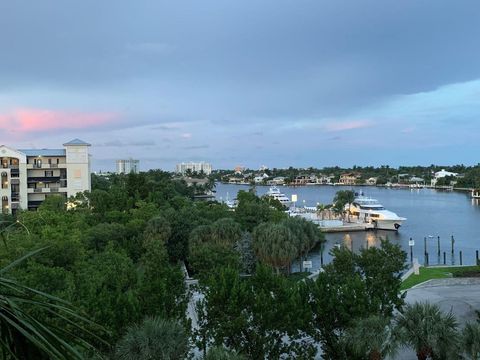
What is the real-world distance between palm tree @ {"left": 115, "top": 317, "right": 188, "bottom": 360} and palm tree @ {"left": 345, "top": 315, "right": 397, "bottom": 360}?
18.1 feet

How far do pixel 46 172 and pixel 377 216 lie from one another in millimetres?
53926

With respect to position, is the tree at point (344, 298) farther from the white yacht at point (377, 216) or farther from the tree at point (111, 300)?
the white yacht at point (377, 216)

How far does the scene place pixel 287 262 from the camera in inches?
1494

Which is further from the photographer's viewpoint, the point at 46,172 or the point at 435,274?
the point at 46,172

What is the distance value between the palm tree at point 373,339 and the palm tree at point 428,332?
0.43 m

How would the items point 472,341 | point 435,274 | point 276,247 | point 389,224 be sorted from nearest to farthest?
point 472,341 → point 435,274 → point 276,247 → point 389,224

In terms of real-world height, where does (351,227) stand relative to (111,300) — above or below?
below

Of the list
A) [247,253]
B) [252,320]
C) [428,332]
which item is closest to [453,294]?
[428,332]

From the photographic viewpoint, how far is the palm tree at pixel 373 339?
50.8ft

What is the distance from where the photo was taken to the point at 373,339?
15.4m

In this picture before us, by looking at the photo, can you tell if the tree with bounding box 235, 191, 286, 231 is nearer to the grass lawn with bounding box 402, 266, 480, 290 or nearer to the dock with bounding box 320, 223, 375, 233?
the grass lawn with bounding box 402, 266, 480, 290

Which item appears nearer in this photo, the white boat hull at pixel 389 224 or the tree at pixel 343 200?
the white boat hull at pixel 389 224

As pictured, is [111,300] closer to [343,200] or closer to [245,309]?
[245,309]

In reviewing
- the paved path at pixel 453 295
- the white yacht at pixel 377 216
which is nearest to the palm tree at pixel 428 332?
the paved path at pixel 453 295
